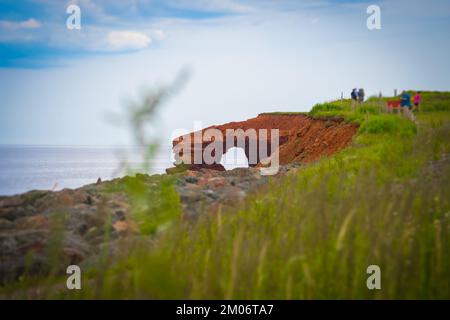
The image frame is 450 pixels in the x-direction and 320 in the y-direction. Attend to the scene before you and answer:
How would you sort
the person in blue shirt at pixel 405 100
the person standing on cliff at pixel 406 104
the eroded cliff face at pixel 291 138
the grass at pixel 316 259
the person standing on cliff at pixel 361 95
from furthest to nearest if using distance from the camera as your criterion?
the person standing on cliff at pixel 361 95 < the eroded cliff face at pixel 291 138 < the person in blue shirt at pixel 405 100 < the person standing on cliff at pixel 406 104 < the grass at pixel 316 259

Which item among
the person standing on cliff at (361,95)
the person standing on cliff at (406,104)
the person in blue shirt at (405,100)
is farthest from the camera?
the person standing on cliff at (361,95)

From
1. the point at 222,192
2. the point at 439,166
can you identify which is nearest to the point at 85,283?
the point at 222,192

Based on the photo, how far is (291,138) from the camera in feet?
133

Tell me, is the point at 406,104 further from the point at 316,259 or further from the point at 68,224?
the point at 316,259

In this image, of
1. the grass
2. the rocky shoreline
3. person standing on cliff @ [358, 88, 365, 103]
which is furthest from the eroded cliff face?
the grass

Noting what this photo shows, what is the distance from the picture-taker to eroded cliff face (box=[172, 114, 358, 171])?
82.8 ft

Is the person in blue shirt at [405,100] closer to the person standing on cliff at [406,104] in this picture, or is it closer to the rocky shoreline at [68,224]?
the person standing on cliff at [406,104]

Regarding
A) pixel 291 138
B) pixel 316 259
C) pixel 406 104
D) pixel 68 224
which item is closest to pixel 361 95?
pixel 406 104

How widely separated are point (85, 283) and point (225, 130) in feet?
177

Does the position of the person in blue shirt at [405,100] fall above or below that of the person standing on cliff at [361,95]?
below

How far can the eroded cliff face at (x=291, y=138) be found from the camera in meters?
25.2

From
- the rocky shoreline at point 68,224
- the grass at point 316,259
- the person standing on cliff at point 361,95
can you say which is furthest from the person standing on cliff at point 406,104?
the grass at point 316,259

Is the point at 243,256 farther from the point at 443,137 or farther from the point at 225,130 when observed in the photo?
the point at 225,130

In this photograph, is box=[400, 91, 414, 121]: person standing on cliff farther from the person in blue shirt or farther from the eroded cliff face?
the eroded cliff face
